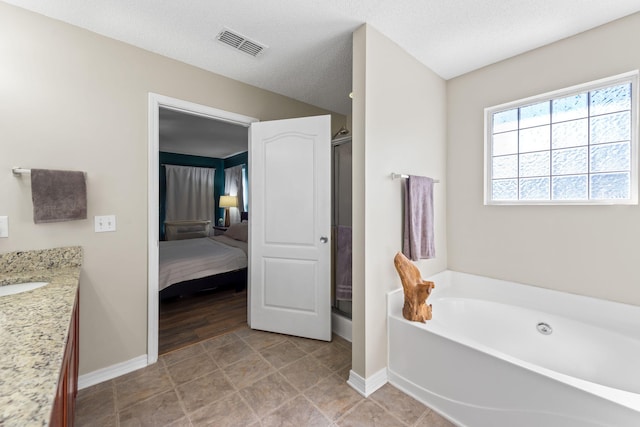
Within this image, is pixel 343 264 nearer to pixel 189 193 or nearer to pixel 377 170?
pixel 377 170

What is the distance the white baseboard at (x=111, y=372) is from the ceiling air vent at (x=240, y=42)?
2.38 m

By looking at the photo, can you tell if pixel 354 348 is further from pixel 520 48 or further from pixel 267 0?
pixel 520 48

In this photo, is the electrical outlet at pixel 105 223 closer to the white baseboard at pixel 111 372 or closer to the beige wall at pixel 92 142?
the beige wall at pixel 92 142

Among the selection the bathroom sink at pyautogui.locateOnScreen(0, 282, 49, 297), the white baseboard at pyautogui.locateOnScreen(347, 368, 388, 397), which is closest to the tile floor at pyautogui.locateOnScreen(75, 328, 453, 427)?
the white baseboard at pyautogui.locateOnScreen(347, 368, 388, 397)

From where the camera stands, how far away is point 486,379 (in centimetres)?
144

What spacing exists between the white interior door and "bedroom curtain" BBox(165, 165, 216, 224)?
426cm

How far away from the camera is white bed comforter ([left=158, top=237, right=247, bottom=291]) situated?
3057mm

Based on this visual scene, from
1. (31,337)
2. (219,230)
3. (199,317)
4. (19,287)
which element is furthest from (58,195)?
(219,230)

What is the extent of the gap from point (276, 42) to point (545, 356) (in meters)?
2.88

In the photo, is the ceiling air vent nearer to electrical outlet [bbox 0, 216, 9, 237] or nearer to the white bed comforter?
electrical outlet [bbox 0, 216, 9, 237]

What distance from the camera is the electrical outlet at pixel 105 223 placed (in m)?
1.86

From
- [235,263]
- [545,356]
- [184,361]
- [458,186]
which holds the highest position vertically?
[458,186]

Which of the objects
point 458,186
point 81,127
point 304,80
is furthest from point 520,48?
point 81,127

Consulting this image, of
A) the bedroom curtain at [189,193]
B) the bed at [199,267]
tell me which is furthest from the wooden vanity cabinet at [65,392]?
the bedroom curtain at [189,193]
